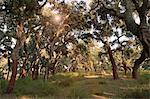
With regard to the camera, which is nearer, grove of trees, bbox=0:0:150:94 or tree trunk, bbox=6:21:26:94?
grove of trees, bbox=0:0:150:94

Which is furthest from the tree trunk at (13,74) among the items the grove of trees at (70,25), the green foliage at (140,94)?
the green foliage at (140,94)

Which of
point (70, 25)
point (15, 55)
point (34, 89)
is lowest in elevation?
point (34, 89)

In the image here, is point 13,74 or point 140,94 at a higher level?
point 13,74

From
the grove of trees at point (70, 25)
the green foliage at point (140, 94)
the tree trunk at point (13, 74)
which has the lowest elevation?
the green foliage at point (140, 94)

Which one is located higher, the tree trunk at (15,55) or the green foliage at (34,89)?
the tree trunk at (15,55)

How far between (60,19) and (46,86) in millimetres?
13315

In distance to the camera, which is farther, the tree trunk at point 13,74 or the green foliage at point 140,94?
the tree trunk at point 13,74

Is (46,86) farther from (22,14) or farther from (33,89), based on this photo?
(22,14)

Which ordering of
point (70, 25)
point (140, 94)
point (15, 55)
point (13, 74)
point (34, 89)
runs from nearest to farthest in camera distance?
point (140, 94)
point (13, 74)
point (15, 55)
point (34, 89)
point (70, 25)

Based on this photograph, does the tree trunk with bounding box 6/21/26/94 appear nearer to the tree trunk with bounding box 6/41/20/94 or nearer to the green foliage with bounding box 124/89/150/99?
the tree trunk with bounding box 6/41/20/94

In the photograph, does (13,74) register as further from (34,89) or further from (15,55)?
(34,89)

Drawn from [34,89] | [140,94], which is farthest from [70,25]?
[140,94]

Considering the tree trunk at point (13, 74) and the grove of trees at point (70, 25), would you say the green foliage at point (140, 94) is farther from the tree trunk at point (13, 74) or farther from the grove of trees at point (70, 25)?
the tree trunk at point (13, 74)

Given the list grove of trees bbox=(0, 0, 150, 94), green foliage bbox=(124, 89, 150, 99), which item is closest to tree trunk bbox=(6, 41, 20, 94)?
grove of trees bbox=(0, 0, 150, 94)
